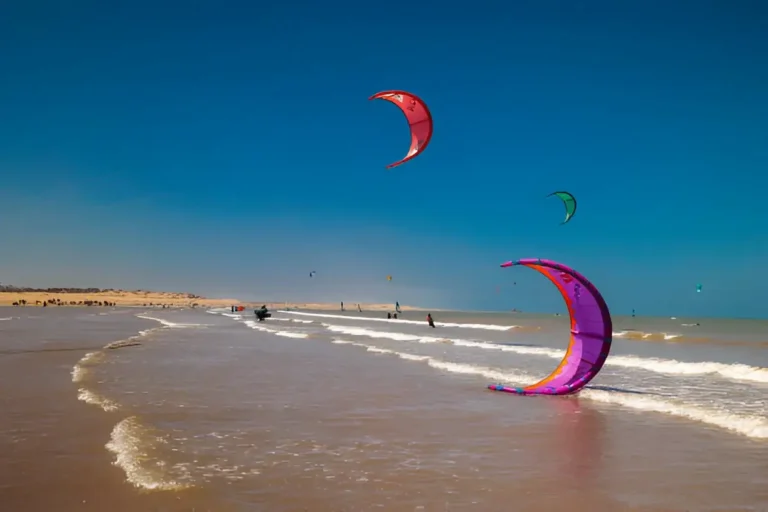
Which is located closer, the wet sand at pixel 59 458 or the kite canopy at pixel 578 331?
the wet sand at pixel 59 458

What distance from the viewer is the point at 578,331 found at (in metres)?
12.4

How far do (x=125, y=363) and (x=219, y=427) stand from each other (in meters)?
9.63

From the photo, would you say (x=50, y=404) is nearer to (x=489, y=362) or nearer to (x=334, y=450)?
(x=334, y=450)

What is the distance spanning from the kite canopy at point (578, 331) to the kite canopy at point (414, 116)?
16.6 feet

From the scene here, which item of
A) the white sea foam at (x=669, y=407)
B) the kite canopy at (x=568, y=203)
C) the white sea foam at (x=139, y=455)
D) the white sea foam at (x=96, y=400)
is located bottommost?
the white sea foam at (x=96, y=400)

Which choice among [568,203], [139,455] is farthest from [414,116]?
[139,455]

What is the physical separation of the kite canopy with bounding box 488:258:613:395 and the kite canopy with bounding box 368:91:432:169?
507 centimetres

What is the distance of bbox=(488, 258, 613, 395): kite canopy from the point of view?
1171cm

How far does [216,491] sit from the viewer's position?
5691 mm

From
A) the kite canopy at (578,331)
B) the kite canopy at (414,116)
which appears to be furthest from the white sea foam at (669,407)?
the kite canopy at (414,116)

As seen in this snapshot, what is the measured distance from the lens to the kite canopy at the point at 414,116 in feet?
50.8

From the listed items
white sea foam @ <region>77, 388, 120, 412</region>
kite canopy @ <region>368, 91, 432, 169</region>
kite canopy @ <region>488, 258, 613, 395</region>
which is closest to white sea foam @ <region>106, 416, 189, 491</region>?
white sea foam @ <region>77, 388, 120, 412</region>

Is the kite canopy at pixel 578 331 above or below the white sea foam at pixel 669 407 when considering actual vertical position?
above

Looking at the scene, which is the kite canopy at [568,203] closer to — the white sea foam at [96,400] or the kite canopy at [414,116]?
the kite canopy at [414,116]
